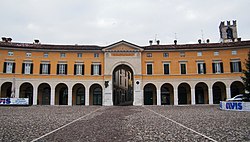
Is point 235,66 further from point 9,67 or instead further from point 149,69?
point 9,67

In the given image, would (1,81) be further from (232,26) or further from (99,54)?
(232,26)

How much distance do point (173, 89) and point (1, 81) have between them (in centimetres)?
2407

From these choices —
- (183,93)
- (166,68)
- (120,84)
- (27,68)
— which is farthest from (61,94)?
(183,93)

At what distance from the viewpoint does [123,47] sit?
3334 centimetres

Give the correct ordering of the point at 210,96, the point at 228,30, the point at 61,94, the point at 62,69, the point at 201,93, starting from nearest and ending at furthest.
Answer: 1. the point at 210,96
2. the point at 62,69
3. the point at 201,93
4. the point at 61,94
5. the point at 228,30

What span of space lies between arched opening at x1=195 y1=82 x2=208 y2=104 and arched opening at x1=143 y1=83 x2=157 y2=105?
6296 millimetres

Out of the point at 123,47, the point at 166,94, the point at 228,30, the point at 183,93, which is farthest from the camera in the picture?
the point at 228,30

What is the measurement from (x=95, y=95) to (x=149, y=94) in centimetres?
837

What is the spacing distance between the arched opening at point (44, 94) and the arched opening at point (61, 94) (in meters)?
1.39

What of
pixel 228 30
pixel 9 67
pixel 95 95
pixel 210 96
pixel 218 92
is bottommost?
pixel 210 96

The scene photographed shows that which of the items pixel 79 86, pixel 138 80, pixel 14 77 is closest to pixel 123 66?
pixel 138 80

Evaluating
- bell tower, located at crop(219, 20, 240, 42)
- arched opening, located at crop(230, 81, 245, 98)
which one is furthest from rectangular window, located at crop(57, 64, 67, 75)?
bell tower, located at crop(219, 20, 240, 42)

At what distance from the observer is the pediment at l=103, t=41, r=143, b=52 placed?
33.0 meters

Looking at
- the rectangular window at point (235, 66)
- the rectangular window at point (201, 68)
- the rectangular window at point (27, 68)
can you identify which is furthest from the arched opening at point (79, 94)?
the rectangular window at point (235, 66)
